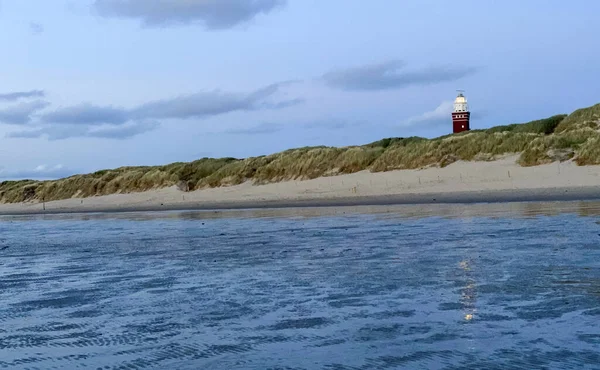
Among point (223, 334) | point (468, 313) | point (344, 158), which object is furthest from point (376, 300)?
point (344, 158)

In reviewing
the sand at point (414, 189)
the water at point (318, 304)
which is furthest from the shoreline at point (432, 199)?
the water at point (318, 304)

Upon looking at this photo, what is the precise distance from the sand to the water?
13.4 meters

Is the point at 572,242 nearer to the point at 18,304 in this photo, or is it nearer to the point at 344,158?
the point at 18,304

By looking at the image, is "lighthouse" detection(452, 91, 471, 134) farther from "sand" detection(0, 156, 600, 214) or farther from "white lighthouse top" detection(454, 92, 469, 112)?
"sand" detection(0, 156, 600, 214)

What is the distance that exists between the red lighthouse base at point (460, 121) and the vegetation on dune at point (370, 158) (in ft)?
40.4

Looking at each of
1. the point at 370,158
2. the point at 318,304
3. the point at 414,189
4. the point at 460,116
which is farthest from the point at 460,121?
the point at 318,304

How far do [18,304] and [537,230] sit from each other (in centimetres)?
894

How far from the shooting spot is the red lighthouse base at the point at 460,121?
54.2 metres

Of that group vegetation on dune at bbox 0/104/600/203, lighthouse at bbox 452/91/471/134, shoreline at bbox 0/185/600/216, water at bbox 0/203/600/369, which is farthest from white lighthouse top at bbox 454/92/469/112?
water at bbox 0/203/600/369

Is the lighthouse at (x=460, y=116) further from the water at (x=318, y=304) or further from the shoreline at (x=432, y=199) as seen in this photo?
the water at (x=318, y=304)

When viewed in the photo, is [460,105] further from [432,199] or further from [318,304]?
[318,304]

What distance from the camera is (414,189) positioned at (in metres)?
30.7

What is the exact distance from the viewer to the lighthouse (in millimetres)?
54200

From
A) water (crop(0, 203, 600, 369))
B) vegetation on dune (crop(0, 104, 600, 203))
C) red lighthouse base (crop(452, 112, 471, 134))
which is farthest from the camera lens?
red lighthouse base (crop(452, 112, 471, 134))
